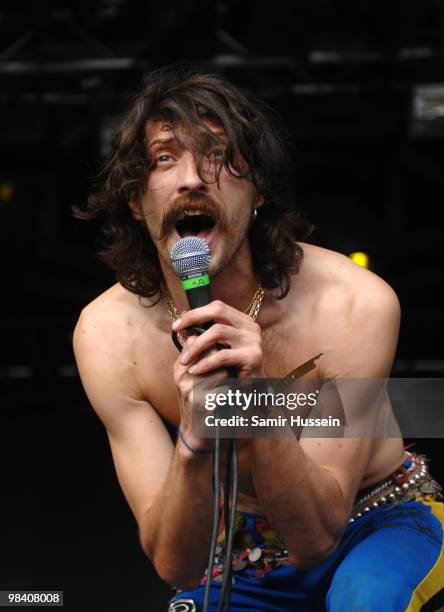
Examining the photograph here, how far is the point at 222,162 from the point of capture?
1866mm

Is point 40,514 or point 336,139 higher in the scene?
point 336,139

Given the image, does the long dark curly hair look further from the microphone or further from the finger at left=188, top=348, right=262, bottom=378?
the finger at left=188, top=348, right=262, bottom=378

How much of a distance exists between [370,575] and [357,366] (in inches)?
15.7

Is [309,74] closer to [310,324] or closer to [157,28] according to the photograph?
[157,28]

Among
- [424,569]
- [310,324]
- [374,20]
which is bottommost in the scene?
[424,569]

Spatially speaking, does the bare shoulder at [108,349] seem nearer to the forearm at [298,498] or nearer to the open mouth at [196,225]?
the open mouth at [196,225]

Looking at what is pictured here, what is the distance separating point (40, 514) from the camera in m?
3.92

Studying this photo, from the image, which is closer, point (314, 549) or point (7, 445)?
point (314, 549)

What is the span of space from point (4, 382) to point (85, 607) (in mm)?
3731

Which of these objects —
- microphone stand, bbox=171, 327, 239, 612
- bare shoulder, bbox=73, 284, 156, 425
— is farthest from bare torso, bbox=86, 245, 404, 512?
microphone stand, bbox=171, 327, 239, 612

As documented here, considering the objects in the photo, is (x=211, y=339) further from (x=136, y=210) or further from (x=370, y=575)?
(x=136, y=210)

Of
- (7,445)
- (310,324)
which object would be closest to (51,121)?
(7,445)

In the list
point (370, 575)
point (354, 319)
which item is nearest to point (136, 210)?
point (354, 319)

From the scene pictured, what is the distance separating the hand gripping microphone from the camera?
52.9 inches
